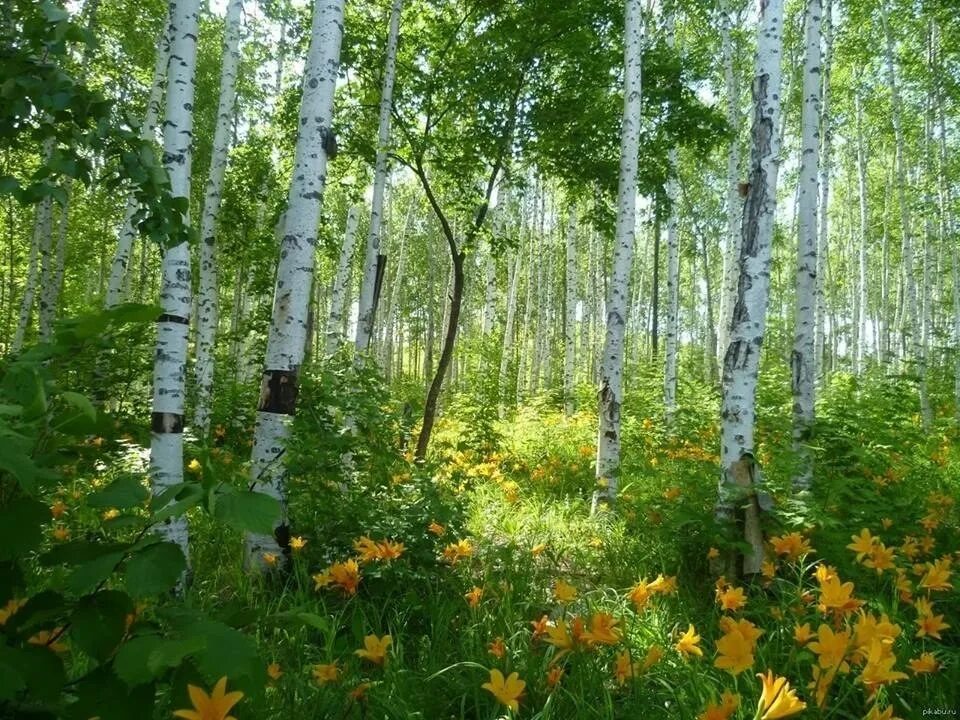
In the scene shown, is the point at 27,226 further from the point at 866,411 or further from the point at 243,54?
the point at 866,411

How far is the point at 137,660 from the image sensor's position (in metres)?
0.76

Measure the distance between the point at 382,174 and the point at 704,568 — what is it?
561cm

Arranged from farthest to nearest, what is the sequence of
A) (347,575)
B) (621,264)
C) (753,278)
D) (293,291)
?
(621,264) → (753,278) → (293,291) → (347,575)

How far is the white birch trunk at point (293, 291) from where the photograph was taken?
3482mm

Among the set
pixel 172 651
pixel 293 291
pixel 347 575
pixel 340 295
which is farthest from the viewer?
pixel 340 295

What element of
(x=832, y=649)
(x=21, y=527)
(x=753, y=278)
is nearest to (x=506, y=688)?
(x=832, y=649)

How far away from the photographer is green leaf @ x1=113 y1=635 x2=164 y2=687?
0.73 meters

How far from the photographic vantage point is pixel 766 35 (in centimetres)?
416

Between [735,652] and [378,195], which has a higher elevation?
[378,195]

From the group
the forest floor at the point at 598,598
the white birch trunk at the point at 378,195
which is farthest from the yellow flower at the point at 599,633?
the white birch trunk at the point at 378,195

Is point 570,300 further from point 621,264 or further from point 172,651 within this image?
point 172,651

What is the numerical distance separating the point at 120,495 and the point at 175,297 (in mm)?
2908

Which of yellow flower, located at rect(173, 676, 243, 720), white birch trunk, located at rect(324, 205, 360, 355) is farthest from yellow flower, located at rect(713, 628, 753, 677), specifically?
white birch trunk, located at rect(324, 205, 360, 355)

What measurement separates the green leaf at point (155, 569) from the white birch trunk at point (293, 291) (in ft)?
8.71
